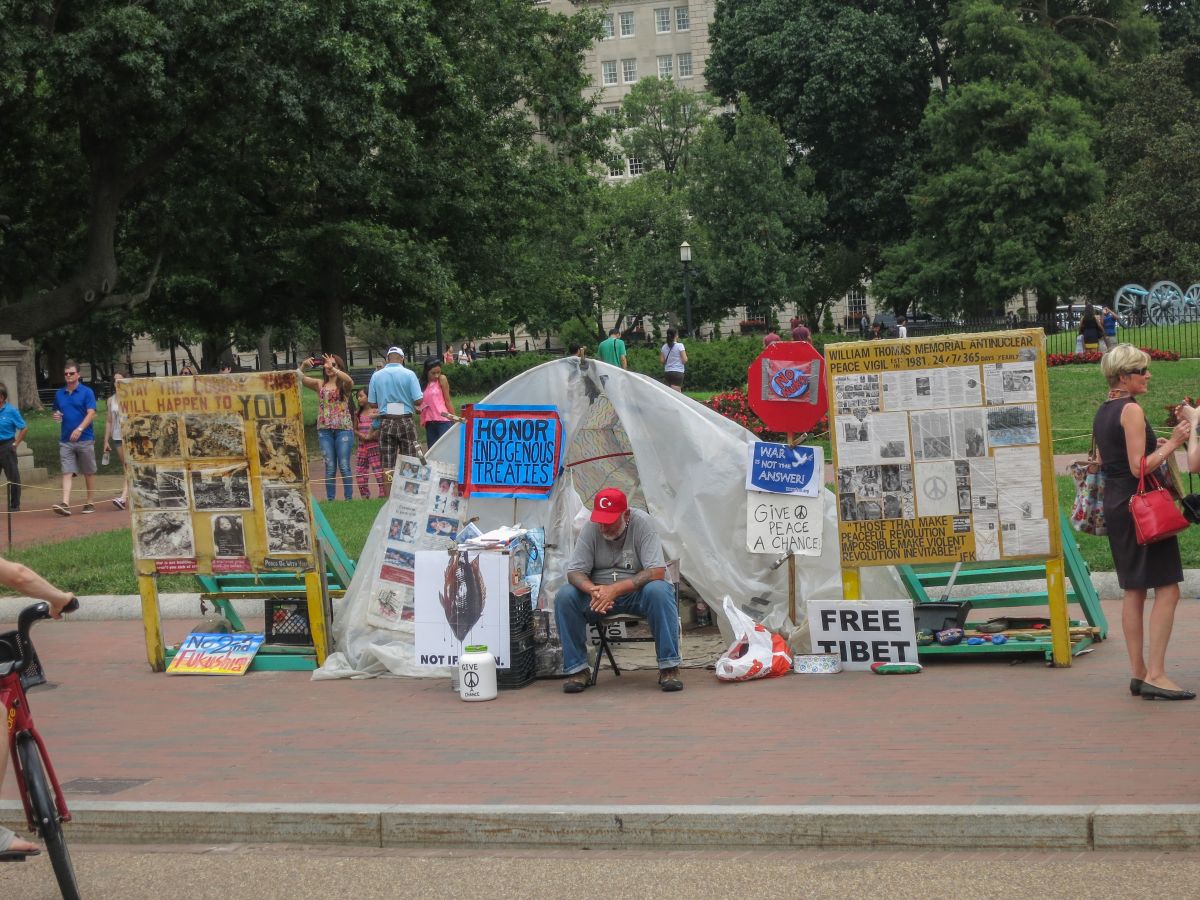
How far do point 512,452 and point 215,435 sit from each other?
201 cm

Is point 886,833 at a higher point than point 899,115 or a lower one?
lower

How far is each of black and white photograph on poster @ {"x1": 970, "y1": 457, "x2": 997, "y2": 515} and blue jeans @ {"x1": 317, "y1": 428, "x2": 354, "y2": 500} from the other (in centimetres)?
1073

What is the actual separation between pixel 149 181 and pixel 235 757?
23660 mm

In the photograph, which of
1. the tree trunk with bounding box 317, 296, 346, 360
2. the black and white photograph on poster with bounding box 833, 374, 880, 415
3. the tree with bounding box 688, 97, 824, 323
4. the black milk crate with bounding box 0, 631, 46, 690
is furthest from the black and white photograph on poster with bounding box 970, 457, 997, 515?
the tree with bounding box 688, 97, 824, 323

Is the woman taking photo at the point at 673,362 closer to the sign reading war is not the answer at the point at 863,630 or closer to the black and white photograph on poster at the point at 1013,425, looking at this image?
the sign reading war is not the answer at the point at 863,630

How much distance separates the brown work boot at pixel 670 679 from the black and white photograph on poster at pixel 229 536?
3067mm

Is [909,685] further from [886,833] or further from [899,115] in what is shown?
[899,115]

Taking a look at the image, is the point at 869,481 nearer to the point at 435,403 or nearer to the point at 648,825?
the point at 648,825

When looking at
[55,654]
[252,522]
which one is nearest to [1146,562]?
[252,522]

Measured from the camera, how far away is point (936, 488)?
8.78 m

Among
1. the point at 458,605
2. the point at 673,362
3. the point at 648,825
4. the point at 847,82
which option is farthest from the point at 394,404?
the point at 847,82

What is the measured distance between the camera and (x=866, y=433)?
348 inches

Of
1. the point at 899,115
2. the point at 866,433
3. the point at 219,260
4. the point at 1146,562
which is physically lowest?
the point at 1146,562

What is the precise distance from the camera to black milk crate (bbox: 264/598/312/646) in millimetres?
10086
